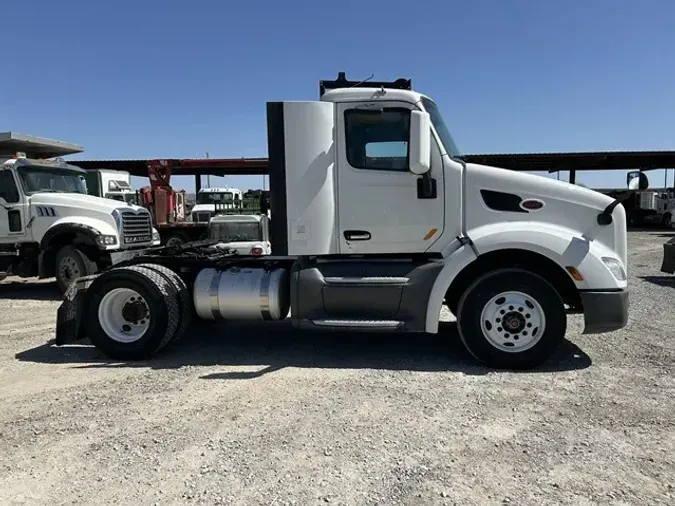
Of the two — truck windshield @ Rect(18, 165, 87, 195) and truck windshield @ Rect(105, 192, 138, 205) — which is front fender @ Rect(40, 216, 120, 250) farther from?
truck windshield @ Rect(105, 192, 138, 205)

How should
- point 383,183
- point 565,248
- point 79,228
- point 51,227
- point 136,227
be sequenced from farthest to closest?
1. point 136,227
2. point 51,227
3. point 79,228
4. point 383,183
5. point 565,248

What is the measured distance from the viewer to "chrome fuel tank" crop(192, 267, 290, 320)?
5.66 meters

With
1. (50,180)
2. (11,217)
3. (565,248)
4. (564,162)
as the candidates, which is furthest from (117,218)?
(564,162)

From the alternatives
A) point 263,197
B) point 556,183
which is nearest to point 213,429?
point 263,197

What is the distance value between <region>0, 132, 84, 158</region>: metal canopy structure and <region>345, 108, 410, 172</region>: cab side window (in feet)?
28.3

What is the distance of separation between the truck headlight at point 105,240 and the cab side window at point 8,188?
6.80ft

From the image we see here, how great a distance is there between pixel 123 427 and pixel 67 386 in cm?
132

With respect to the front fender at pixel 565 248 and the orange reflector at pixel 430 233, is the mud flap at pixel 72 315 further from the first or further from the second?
the front fender at pixel 565 248

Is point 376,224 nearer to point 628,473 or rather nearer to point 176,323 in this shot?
point 176,323

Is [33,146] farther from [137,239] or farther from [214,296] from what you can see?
[214,296]

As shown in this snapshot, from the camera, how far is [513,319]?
514 cm

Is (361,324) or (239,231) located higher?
(239,231)

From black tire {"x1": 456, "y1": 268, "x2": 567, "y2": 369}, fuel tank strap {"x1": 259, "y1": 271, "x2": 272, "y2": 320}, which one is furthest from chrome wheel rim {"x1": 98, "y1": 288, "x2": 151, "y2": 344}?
black tire {"x1": 456, "y1": 268, "x2": 567, "y2": 369}

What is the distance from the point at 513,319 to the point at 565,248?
87cm
